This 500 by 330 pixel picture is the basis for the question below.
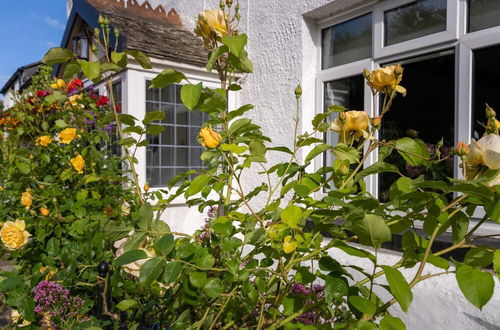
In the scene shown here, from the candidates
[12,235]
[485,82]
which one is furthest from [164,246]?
[485,82]

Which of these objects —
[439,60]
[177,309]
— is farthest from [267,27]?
[177,309]

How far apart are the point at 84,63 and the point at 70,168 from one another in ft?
5.16

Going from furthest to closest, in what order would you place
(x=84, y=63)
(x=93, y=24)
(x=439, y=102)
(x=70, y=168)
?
(x=93, y=24) < (x=439, y=102) < (x=70, y=168) < (x=84, y=63)

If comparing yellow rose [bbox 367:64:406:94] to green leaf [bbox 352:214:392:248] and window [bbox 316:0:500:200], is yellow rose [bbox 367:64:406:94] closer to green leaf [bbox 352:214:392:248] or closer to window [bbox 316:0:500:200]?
green leaf [bbox 352:214:392:248]

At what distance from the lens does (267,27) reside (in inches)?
140

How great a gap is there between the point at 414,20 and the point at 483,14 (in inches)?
17.6

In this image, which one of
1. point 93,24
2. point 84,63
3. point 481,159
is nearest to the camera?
point 481,159

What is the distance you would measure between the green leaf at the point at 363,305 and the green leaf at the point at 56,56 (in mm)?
895

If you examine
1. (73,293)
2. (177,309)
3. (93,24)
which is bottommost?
(73,293)

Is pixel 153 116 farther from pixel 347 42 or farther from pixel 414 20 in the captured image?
pixel 347 42

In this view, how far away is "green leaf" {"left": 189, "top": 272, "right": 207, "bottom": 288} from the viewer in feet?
2.53

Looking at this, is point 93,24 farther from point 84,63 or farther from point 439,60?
point 84,63

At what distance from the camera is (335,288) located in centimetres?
77

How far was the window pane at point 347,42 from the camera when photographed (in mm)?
2914
